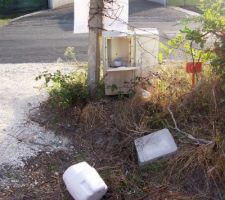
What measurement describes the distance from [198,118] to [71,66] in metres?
3.12

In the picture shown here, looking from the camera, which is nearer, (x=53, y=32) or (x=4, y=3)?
(x=53, y=32)

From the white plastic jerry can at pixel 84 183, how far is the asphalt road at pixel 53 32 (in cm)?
437

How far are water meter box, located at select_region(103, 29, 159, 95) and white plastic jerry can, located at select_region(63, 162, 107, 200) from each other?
154 cm

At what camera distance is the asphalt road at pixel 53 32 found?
8.41 m

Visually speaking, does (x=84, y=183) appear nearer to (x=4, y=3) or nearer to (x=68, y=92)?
(x=68, y=92)

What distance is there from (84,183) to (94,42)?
2060mm

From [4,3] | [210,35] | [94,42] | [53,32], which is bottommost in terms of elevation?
[53,32]

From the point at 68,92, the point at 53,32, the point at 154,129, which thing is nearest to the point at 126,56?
the point at 68,92

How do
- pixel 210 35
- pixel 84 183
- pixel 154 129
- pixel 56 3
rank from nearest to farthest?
1. pixel 84 183
2. pixel 154 129
3. pixel 210 35
4. pixel 56 3

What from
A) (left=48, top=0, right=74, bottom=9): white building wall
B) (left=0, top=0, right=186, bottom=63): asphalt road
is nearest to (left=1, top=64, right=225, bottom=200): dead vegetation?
(left=0, top=0, right=186, bottom=63): asphalt road

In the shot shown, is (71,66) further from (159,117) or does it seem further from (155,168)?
(155,168)

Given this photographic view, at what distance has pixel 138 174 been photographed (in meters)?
4.07

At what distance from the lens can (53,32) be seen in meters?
10.8

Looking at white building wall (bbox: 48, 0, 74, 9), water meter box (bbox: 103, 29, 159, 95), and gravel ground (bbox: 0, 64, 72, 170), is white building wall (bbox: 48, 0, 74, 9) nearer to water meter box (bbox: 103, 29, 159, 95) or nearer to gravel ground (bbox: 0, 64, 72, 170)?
gravel ground (bbox: 0, 64, 72, 170)
